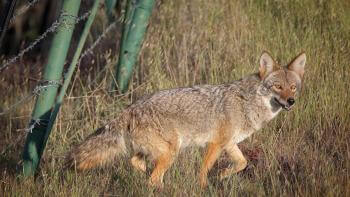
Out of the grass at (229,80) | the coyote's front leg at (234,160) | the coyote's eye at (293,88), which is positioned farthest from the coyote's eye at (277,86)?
the coyote's front leg at (234,160)

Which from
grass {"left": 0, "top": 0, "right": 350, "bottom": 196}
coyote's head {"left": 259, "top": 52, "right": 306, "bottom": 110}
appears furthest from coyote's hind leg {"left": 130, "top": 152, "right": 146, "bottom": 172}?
coyote's head {"left": 259, "top": 52, "right": 306, "bottom": 110}

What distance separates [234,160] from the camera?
6.91 metres

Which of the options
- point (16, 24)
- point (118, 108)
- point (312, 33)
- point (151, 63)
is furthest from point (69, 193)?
point (16, 24)

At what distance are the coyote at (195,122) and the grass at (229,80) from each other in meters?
0.17

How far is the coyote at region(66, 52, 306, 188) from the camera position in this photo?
6406 millimetres

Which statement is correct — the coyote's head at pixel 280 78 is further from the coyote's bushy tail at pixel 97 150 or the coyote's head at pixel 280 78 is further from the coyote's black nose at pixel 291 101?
the coyote's bushy tail at pixel 97 150

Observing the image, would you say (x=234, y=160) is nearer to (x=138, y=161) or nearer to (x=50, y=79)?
(x=138, y=161)

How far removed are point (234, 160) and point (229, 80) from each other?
159cm

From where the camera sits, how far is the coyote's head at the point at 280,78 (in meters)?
6.80

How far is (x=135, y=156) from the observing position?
6.86 m

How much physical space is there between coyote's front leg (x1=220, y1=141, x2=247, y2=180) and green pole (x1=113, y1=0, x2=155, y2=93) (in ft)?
6.66

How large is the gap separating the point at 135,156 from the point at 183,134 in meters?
0.55

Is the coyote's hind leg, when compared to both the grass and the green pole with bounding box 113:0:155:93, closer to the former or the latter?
the grass

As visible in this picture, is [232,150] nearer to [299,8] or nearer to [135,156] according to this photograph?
[135,156]
